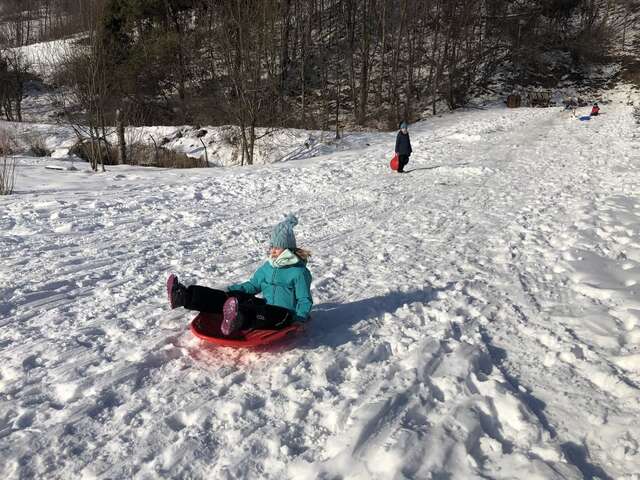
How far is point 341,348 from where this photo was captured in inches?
127

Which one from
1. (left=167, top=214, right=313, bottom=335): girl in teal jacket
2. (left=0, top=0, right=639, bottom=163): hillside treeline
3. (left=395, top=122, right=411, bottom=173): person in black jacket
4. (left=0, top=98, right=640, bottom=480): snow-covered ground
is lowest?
(left=0, top=98, right=640, bottom=480): snow-covered ground

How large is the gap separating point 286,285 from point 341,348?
0.61 m

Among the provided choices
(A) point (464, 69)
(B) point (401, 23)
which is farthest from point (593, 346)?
(A) point (464, 69)

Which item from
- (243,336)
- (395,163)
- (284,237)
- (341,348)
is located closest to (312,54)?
(395,163)

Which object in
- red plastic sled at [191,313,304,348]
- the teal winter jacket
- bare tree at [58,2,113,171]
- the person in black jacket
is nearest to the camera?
red plastic sled at [191,313,304,348]

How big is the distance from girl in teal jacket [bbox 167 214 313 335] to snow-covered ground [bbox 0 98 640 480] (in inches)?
10.3

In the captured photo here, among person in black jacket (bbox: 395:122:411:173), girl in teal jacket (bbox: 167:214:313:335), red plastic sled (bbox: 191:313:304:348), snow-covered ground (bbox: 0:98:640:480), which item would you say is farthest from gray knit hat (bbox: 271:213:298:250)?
person in black jacket (bbox: 395:122:411:173)

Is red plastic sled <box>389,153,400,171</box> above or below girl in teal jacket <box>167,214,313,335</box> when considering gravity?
above

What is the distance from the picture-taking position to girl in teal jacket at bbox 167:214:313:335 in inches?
120

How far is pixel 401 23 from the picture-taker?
26406 millimetres

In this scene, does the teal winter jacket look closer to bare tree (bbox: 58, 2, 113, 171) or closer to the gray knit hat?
the gray knit hat

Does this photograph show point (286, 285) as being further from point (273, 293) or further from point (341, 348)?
point (341, 348)

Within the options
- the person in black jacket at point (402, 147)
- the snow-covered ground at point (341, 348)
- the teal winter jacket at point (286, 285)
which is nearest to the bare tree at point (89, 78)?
the snow-covered ground at point (341, 348)

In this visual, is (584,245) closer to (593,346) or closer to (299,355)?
(593,346)
